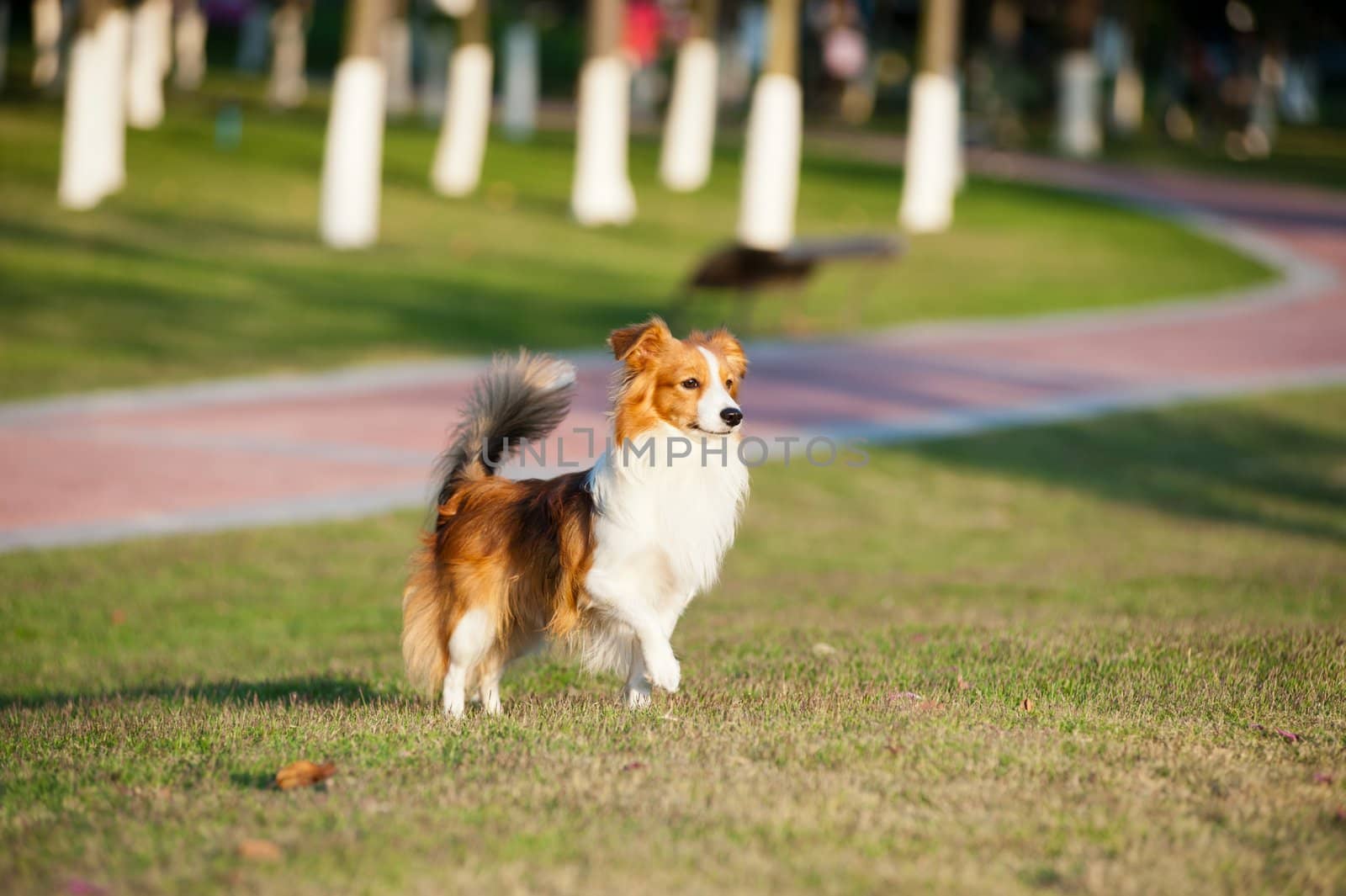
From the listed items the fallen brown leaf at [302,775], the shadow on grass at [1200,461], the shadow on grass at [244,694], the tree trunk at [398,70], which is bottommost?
the shadow on grass at [244,694]

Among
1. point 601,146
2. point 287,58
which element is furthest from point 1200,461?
point 287,58

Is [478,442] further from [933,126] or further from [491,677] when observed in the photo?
[933,126]

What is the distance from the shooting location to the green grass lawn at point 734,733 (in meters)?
4.50

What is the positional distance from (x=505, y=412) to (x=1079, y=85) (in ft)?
121

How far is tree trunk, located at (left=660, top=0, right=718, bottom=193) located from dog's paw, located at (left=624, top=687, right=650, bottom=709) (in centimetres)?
2487

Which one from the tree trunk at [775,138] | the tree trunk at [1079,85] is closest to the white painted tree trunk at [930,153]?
the tree trunk at [775,138]

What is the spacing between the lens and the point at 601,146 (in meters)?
25.9

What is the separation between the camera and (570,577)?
641 centimetres

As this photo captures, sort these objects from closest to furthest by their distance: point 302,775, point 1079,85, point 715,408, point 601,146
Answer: point 302,775 → point 715,408 → point 601,146 → point 1079,85

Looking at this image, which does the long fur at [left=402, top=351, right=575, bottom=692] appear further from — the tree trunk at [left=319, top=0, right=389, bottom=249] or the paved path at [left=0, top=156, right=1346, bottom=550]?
the tree trunk at [left=319, top=0, right=389, bottom=249]

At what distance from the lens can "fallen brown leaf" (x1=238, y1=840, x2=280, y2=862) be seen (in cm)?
447

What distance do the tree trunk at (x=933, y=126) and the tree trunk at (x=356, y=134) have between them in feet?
30.9

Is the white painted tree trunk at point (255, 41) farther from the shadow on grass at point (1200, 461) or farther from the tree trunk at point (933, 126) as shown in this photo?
the shadow on grass at point (1200, 461)

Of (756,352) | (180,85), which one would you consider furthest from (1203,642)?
(180,85)
